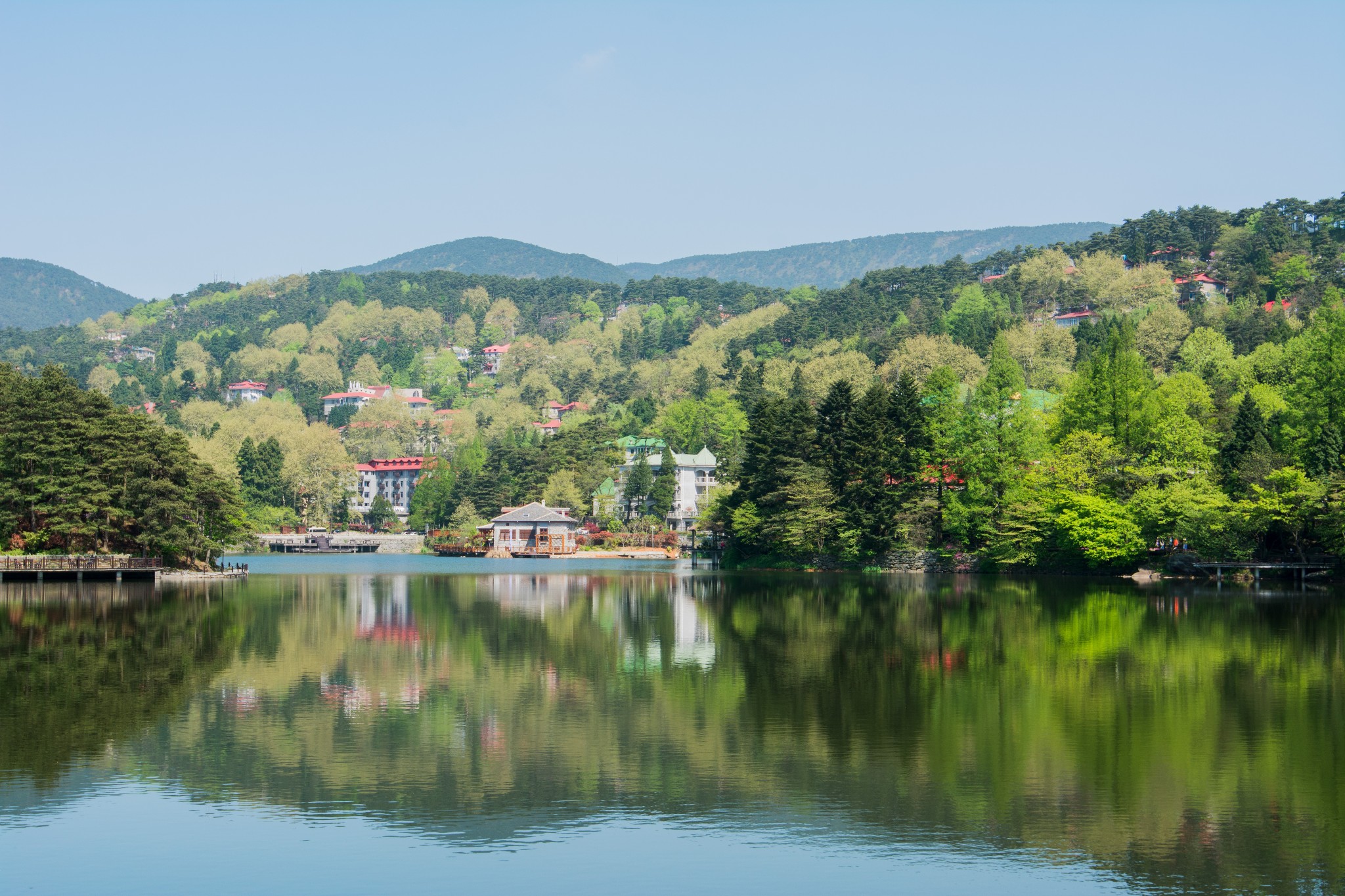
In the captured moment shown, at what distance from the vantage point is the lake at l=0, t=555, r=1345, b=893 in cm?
1491

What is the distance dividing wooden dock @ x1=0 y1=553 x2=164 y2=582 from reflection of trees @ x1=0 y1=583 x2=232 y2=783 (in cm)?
1099

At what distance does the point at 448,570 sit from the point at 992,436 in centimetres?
3782

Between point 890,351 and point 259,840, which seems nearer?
point 259,840

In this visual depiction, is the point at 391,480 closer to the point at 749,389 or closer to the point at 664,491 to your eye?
the point at 749,389

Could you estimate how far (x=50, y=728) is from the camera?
73.6ft

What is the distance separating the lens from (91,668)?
1188 inches

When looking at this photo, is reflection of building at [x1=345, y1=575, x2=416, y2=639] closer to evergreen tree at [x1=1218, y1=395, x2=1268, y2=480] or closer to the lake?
the lake

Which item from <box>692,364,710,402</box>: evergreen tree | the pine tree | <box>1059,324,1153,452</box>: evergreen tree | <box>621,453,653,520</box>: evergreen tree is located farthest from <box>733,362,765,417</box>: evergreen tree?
<box>1059,324,1153,452</box>: evergreen tree

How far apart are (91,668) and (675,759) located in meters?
16.9

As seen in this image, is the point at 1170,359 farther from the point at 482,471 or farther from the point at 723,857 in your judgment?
the point at 723,857

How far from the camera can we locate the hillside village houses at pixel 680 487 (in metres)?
134

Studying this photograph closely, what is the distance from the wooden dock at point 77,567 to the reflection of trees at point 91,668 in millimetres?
10991

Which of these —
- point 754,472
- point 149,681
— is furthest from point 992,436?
A: point 149,681

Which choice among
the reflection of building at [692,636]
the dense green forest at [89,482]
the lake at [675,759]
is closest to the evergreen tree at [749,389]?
the dense green forest at [89,482]
